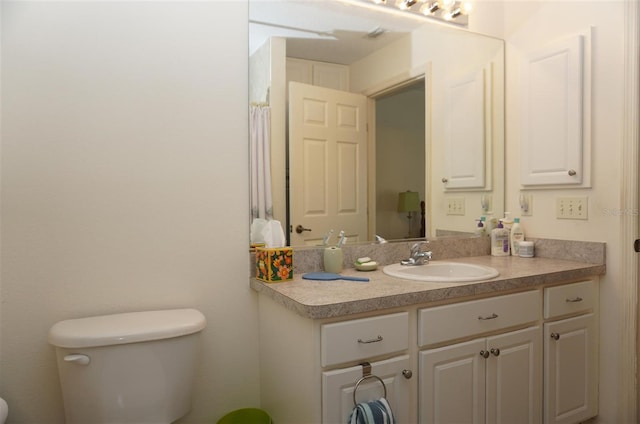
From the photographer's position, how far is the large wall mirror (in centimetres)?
171

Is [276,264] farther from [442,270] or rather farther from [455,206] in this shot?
[455,206]

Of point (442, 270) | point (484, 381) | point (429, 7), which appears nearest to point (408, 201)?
point (442, 270)

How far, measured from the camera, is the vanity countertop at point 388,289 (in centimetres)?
124

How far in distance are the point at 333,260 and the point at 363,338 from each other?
47cm

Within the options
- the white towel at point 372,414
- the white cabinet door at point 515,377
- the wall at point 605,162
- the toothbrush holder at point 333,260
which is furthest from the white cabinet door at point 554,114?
the white towel at point 372,414

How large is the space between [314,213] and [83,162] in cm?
89

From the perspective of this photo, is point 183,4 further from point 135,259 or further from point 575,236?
point 575,236

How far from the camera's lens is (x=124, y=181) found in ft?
4.80

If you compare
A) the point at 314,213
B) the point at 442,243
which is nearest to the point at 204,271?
the point at 314,213

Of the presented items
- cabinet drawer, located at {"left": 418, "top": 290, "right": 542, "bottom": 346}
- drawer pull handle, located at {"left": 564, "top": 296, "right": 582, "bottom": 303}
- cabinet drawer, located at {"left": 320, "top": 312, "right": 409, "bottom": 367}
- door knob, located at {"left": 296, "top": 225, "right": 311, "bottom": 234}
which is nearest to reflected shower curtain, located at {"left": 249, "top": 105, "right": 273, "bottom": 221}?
door knob, located at {"left": 296, "top": 225, "right": 311, "bottom": 234}

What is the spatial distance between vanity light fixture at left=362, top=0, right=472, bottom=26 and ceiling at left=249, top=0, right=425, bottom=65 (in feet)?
0.16

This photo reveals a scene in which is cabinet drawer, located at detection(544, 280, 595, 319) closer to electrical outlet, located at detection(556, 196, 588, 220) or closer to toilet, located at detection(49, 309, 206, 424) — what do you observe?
electrical outlet, located at detection(556, 196, 588, 220)

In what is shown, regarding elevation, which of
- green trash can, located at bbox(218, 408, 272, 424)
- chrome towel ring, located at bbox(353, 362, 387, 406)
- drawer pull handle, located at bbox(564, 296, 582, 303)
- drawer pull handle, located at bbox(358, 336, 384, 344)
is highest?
drawer pull handle, located at bbox(358, 336, 384, 344)

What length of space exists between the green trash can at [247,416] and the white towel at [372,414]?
499mm
